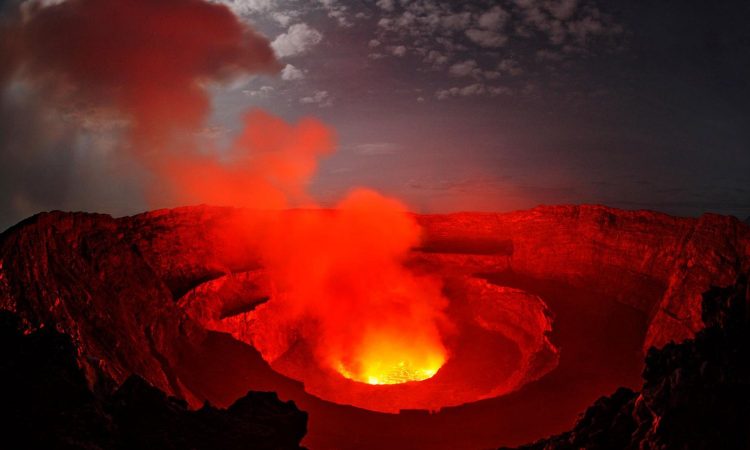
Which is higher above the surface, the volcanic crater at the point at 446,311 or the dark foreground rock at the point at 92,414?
the dark foreground rock at the point at 92,414

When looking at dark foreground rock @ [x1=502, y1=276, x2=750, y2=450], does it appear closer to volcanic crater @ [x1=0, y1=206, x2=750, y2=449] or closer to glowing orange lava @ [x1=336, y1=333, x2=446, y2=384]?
volcanic crater @ [x1=0, y1=206, x2=750, y2=449]

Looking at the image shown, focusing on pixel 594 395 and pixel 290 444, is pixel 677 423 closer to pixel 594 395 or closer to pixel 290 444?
pixel 290 444

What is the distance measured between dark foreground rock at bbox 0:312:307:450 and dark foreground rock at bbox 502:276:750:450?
5445 millimetres

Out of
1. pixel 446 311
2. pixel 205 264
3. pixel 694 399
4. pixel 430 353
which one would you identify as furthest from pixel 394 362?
pixel 694 399

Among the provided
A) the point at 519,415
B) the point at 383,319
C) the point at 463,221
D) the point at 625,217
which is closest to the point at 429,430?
the point at 519,415

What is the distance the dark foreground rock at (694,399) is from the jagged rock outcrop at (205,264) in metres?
8.89

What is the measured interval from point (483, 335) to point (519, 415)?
500 inches

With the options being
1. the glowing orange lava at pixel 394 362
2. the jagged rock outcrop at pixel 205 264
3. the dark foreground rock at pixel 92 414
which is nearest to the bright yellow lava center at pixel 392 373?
the glowing orange lava at pixel 394 362

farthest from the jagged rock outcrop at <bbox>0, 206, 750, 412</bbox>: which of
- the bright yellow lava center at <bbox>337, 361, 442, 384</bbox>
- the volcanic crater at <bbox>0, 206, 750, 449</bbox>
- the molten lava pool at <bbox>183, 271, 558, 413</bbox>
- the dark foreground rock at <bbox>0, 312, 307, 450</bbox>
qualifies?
the bright yellow lava center at <bbox>337, 361, 442, 384</bbox>

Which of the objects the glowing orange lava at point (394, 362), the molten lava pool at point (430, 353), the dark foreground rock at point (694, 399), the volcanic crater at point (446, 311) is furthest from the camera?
the glowing orange lava at point (394, 362)

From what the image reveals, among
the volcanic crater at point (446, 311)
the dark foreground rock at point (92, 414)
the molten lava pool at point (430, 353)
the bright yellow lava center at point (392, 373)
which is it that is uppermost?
the dark foreground rock at point (92, 414)

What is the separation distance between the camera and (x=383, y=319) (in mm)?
31156

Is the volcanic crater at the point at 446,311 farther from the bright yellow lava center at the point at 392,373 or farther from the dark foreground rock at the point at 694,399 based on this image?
the dark foreground rock at the point at 694,399

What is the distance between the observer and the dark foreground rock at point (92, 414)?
19.1 ft
